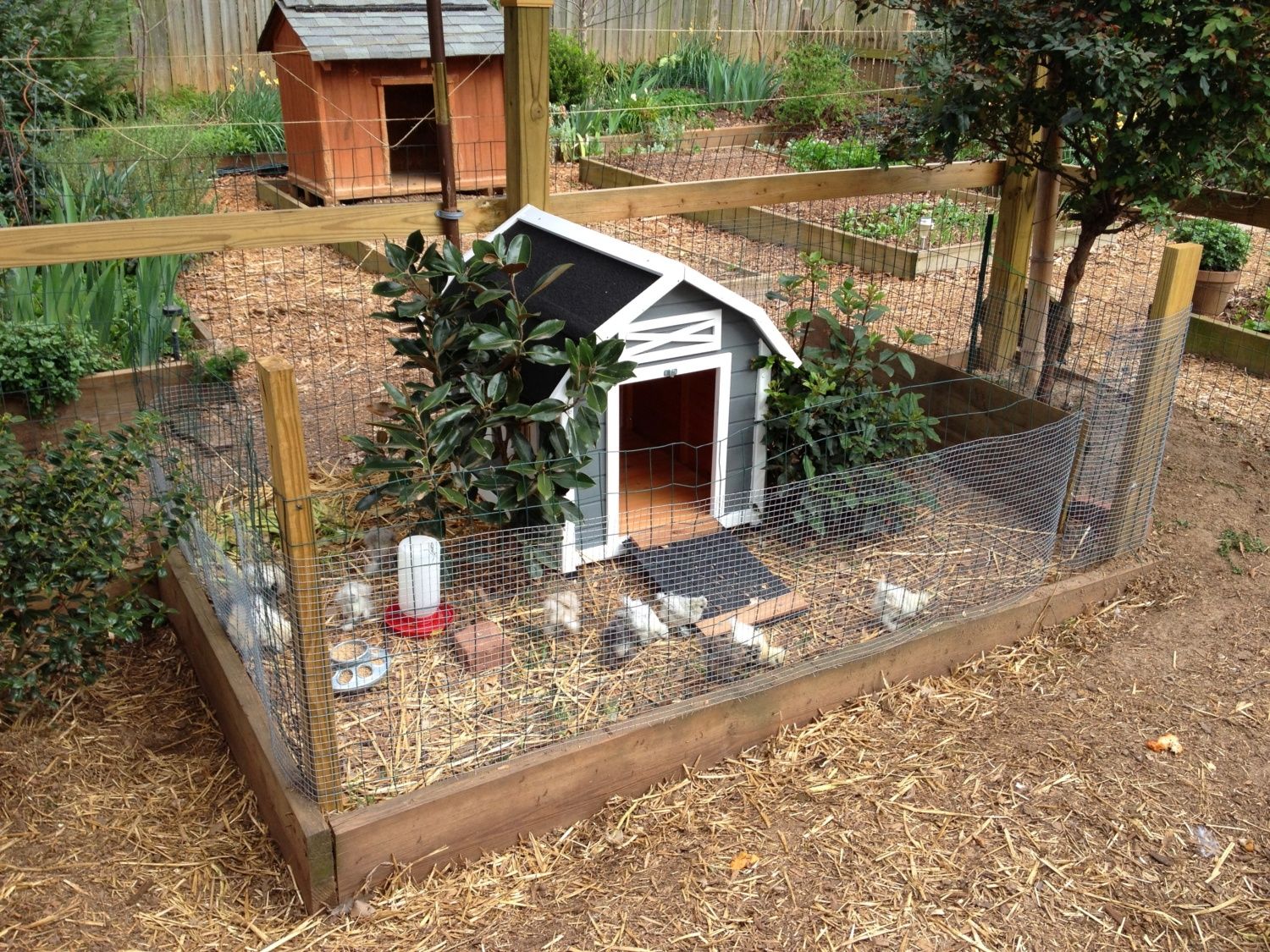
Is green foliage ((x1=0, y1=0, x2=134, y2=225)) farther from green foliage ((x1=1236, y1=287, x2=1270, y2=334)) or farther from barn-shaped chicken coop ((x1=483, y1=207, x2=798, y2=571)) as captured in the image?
green foliage ((x1=1236, y1=287, x2=1270, y2=334))

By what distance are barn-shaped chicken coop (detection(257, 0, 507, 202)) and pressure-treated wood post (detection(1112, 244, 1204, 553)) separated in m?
5.28

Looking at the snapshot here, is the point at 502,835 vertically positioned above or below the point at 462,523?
below

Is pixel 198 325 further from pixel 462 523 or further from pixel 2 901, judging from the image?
pixel 2 901

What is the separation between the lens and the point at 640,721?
311cm

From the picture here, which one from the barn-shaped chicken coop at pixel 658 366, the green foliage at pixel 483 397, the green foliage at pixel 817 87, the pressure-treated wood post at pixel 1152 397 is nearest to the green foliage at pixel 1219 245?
the pressure-treated wood post at pixel 1152 397

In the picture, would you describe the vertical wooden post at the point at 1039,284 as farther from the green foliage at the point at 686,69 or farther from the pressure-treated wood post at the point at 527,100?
the green foliage at the point at 686,69

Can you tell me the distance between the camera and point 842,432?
13.2ft

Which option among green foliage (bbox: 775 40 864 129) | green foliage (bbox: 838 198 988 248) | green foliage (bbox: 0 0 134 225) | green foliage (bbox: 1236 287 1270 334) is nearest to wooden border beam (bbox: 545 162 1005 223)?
green foliage (bbox: 1236 287 1270 334)

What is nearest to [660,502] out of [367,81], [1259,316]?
[1259,316]

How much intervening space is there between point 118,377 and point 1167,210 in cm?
469

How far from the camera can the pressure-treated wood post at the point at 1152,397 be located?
13.0 feet

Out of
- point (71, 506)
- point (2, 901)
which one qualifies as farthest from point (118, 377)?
point (2, 901)

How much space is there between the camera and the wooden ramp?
3.57 meters

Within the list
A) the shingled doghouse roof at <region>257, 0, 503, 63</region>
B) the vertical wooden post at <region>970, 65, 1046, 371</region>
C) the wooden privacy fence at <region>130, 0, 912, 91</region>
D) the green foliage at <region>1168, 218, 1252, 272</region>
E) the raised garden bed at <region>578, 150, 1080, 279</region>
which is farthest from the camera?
the wooden privacy fence at <region>130, 0, 912, 91</region>
